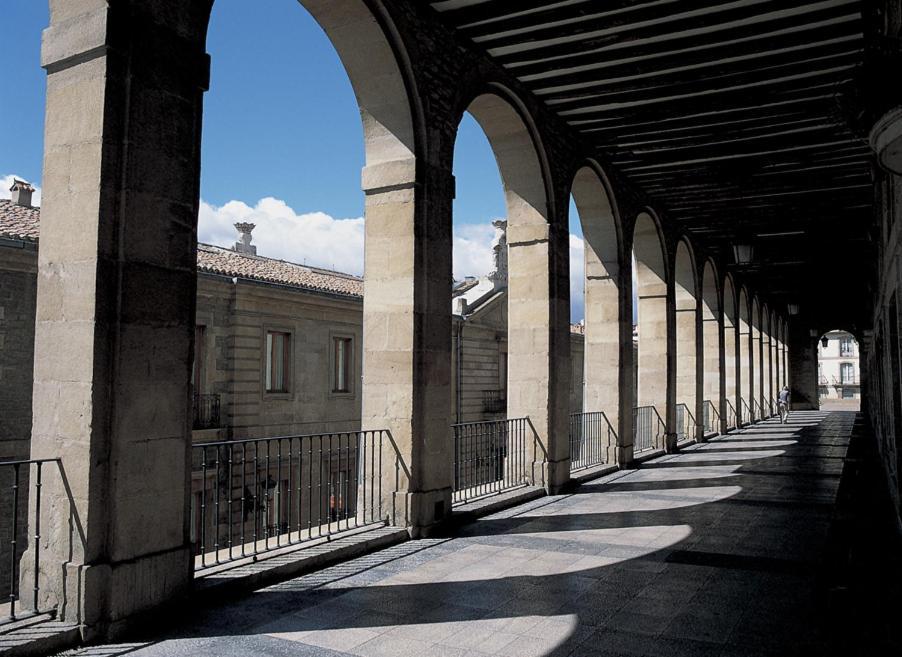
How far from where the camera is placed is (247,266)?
1712cm

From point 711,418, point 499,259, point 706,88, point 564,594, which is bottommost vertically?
point 564,594

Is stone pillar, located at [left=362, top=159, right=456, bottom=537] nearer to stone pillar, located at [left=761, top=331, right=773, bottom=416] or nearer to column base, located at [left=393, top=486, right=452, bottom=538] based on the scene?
column base, located at [left=393, top=486, right=452, bottom=538]

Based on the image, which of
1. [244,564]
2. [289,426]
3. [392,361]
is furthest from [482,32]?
[289,426]

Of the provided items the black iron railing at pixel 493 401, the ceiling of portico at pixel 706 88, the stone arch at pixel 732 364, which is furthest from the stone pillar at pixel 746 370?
the ceiling of portico at pixel 706 88

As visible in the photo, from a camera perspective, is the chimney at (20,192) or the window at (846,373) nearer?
the chimney at (20,192)

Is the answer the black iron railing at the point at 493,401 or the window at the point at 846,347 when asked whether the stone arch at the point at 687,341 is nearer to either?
the black iron railing at the point at 493,401

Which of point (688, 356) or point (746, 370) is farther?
point (746, 370)

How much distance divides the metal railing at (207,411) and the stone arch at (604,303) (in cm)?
866

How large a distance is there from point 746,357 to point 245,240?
15.0m

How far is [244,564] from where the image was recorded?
470 cm

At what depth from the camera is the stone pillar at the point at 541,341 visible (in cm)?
834

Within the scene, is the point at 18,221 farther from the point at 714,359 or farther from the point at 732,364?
the point at 732,364

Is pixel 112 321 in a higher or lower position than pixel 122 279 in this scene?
lower

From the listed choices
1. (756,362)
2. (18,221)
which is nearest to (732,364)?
(756,362)
